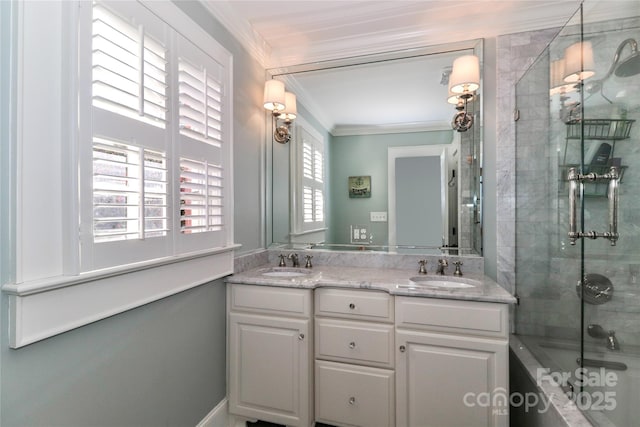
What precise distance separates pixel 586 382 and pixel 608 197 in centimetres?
87

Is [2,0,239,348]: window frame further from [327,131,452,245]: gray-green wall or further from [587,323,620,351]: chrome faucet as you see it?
[587,323,620,351]: chrome faucet

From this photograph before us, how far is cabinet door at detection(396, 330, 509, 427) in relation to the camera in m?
1.38

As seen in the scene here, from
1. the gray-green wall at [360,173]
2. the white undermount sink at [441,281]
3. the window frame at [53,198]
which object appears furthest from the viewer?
the gray-green wall at [360,173]

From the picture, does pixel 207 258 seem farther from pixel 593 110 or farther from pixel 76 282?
pixel 593 110

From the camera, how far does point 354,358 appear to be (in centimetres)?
159

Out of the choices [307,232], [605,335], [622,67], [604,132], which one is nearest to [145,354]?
[307,232]

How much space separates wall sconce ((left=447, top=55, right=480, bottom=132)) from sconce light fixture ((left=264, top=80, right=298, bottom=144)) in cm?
106

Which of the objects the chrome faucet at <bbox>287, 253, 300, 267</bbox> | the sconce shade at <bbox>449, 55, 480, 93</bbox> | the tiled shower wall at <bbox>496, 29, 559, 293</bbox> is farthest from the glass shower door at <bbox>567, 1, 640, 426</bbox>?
the chrome faucet at <bbox>287, 253, 300, 267</bbox>

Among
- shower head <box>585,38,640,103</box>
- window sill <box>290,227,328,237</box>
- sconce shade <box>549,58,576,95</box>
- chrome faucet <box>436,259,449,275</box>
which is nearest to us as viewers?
shower head <box>585,38,640,103</box>

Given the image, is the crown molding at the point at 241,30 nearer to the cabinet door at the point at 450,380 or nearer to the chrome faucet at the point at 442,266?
the chrome faucet at the point at 442,266

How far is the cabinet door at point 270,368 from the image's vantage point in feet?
5.33

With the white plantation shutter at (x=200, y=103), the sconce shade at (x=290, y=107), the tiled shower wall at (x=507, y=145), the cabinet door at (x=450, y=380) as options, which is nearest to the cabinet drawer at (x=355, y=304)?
the cabinet door at (x=450, y=380)

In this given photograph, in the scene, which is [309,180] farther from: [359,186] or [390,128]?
[390,128]

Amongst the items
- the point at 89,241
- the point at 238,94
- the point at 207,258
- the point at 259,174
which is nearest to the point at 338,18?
the point at 238,94
